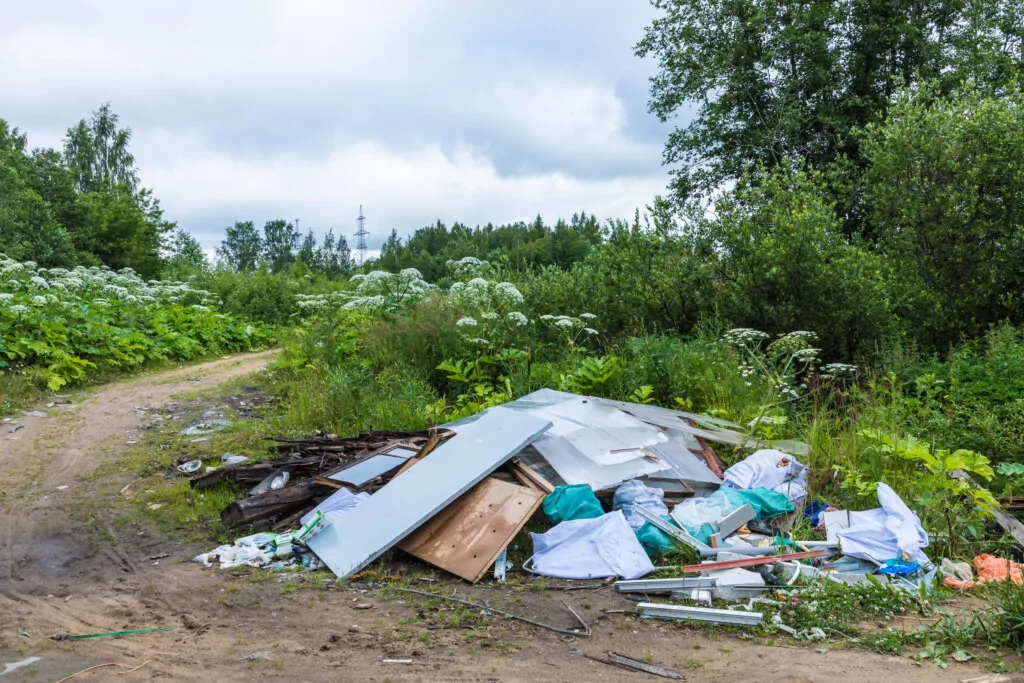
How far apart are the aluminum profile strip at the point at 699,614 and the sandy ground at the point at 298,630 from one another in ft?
0.25

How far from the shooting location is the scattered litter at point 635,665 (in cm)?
331

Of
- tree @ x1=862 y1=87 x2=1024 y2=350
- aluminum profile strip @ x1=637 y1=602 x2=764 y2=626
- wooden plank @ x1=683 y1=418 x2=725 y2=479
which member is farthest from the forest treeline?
aluminum profile strip @ x1=637 y1=602 x2=764 y2=626

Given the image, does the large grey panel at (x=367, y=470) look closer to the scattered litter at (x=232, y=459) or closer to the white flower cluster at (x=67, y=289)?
the scattered litter at (x=232, y=459)

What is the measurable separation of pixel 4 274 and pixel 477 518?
38.3 feet

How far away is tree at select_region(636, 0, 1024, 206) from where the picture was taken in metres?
18.4

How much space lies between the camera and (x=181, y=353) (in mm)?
13039

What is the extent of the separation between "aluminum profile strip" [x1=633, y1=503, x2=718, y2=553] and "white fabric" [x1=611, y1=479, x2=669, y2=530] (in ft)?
0.15

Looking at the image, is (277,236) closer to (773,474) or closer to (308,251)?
(308,251)

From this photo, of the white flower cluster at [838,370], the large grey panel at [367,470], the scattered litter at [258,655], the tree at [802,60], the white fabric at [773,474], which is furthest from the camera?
the tree at [802,60]

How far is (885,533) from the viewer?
4625mm

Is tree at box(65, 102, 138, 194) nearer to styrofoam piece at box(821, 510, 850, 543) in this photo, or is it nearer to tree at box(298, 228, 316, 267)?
tree at box(298, 228, 316, 267)

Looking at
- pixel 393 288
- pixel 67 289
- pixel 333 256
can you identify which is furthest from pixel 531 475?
pixel 333 256

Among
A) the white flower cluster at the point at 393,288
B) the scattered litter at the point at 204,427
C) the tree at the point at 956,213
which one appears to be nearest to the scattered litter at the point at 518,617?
the scattered litter at the point at 204,427

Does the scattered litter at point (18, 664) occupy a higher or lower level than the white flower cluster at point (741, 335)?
lower
